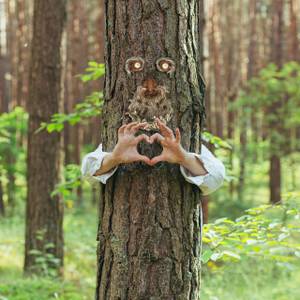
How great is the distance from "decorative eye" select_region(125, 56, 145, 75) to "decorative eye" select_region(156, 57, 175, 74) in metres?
0.09

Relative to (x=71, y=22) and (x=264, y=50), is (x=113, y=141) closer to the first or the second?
(x=71, y=22)

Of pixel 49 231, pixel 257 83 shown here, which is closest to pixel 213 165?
pixel 49 231

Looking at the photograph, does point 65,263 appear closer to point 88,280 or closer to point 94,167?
point 88,280

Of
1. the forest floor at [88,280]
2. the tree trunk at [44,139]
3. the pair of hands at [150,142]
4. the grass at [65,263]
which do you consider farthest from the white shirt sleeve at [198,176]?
the tree trunk at [44,139]

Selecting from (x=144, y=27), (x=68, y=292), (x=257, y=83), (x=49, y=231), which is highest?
(x=257, y=83)

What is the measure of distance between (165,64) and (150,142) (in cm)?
43

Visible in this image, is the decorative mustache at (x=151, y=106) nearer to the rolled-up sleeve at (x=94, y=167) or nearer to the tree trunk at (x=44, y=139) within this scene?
the rolled-up sleeve at (x=94, y=167)

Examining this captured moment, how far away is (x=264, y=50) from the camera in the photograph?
27172 mm

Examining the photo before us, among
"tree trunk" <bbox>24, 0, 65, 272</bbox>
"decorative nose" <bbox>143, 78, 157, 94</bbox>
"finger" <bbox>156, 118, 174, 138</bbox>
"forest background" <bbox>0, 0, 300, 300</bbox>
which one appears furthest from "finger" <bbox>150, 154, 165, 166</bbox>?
"tree trunk" <bbox>24, 0, 65, 272</bbox>

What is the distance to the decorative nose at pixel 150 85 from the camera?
2.96 metres

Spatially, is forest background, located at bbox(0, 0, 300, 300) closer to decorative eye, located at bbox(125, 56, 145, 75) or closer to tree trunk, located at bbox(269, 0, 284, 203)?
tree trunk, located at bbox(269, 0, 284, 203)

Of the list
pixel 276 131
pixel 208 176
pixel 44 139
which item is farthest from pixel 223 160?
pixel 276 131

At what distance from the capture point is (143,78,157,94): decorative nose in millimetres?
2963

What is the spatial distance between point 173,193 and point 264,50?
→ 2536cm
